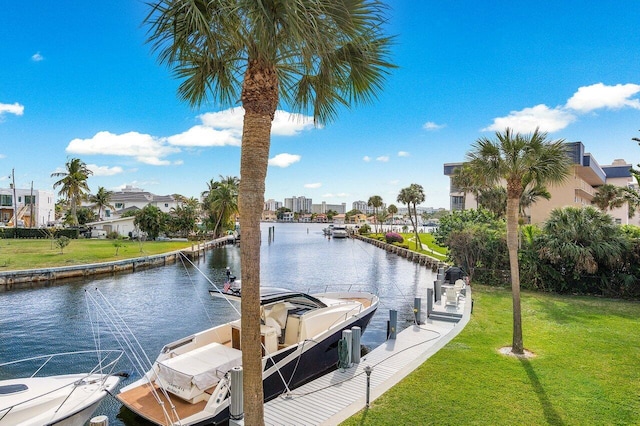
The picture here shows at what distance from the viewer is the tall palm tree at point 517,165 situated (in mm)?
10141

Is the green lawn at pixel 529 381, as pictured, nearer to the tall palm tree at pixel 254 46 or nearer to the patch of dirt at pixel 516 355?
the patch of dirt at pixel 516 355

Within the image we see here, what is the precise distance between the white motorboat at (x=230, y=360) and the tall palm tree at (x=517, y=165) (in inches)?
186

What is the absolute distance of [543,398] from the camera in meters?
7.84

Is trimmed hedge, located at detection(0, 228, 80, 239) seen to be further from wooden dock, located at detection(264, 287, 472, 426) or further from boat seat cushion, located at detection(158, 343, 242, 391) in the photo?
wooden dock, located at detection(264, 287, 472, 426)

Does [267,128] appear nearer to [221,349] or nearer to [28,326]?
[221,349]

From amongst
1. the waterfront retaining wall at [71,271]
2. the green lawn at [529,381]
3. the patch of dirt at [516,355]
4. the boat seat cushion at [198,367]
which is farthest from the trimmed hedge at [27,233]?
the patch of dirt at [516,355]

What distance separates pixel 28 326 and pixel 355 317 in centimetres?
1464

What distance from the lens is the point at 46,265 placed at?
2836cm

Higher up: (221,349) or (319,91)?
(319,91)

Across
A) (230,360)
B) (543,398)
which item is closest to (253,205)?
(230,360)

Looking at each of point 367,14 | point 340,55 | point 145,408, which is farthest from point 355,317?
point 367,14

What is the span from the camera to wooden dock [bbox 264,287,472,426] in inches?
296

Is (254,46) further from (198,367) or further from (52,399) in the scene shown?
(52,399)

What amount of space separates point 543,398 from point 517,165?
5774mm
